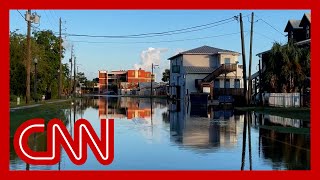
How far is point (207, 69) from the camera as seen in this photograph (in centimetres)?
8175

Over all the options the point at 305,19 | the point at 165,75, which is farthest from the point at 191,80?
the point at 165,75

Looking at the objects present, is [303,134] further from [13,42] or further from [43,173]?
[13,42]

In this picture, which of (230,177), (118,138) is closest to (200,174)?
(230,177)

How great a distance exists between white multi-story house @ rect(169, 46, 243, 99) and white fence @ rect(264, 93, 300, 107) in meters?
25.9

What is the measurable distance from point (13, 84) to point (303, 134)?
46376 mm

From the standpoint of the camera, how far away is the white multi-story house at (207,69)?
7569 cm

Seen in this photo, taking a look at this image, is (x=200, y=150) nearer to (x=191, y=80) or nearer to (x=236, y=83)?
(x=236, y=83)

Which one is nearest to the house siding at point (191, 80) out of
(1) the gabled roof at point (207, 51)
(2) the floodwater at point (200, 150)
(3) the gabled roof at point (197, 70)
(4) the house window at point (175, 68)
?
(3) the gabled roof at point (197, 70)

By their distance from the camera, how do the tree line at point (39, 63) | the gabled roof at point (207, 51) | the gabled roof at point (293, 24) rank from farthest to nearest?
the gabled roof at point (207, 51), the tree line at point (39, 63), the gabled roof at point (293, 24)

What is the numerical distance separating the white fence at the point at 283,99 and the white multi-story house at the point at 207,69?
25.9 m

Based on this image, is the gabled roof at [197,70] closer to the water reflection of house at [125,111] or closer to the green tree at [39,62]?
the green tree at [39,62]

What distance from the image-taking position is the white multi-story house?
75.7 meters

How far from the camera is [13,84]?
6012 centimetres

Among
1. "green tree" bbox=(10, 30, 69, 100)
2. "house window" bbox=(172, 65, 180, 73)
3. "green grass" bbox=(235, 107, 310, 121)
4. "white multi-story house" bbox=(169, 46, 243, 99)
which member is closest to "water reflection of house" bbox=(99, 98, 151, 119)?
"green grass" bbox=(235, 107, 310, 121)
